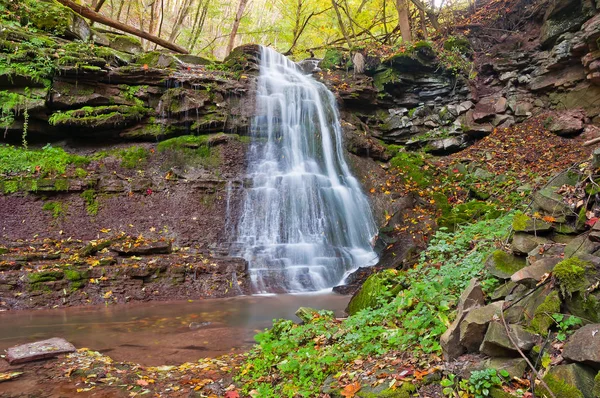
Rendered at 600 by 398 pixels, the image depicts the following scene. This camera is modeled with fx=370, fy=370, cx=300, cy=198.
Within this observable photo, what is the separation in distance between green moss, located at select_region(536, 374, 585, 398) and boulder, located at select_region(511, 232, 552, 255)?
1.67 metres

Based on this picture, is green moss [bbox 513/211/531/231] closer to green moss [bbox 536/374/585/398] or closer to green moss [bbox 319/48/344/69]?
green moss [bbox 536/374/585/398]

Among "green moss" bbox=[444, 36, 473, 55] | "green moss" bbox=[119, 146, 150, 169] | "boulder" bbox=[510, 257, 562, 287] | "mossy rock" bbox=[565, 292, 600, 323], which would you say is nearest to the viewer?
"mossy rock" bbox=[565, 292, 600, 323]

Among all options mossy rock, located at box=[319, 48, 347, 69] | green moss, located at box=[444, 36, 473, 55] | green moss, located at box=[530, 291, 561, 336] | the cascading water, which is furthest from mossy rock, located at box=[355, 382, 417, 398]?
green moss, located at box=[444, 36, 473, 55]

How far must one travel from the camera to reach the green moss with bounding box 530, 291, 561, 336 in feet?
7.82

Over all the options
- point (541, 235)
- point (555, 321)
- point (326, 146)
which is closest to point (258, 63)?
point (326, 146)

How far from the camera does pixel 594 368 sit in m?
1.99

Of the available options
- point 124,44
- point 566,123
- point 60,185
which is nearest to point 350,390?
point 60,185

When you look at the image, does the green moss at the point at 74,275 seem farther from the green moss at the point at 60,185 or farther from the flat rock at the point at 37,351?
the green moss at the point at 60,185

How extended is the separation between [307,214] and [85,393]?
7.38 meters

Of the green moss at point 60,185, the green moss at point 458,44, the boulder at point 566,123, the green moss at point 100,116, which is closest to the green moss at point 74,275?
the green moss at point 60,185

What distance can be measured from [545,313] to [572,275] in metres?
0.31

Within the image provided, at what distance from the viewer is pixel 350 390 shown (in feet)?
8.90

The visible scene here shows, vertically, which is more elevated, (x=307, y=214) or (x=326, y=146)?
(x=326, y=146)

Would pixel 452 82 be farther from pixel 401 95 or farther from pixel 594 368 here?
pixel 594 368
